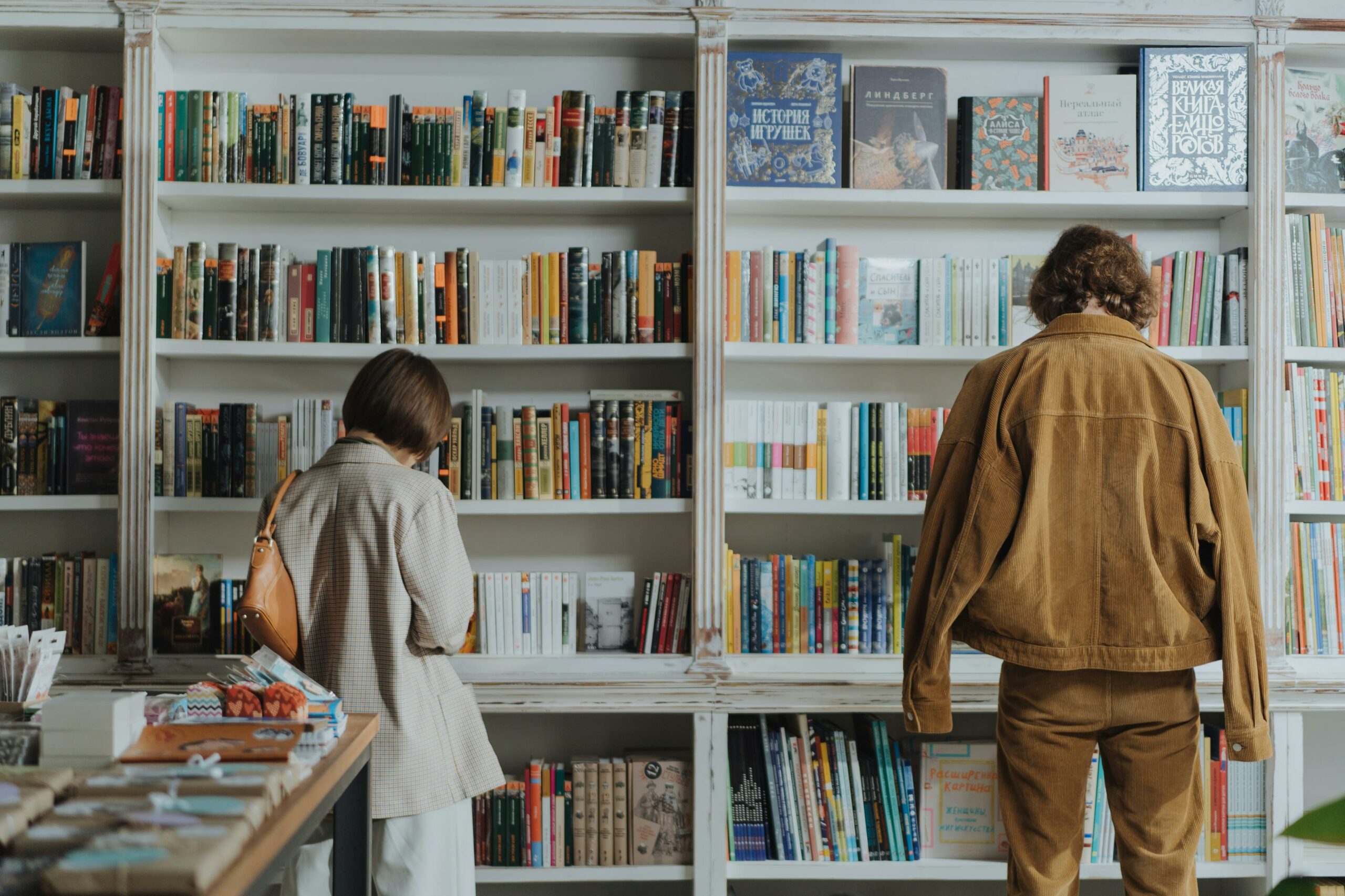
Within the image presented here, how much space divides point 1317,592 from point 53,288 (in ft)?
10.9

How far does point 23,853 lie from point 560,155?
6.58ft

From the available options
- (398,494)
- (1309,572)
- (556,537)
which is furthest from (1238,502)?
(556,537)

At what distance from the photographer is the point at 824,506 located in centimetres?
243

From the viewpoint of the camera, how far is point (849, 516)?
2.68 m

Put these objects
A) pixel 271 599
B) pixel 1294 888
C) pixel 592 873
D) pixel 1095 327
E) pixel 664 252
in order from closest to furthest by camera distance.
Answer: pixel 1294 888 < pixel 271 599 < pixel 1095 327 < pixel 592 873 < pixel 664 252

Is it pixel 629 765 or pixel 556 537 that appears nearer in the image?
pixel 629 765

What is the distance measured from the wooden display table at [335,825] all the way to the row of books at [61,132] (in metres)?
1.78

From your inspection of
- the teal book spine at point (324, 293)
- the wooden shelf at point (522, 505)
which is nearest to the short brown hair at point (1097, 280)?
the wooden shelf at point (522, 505)

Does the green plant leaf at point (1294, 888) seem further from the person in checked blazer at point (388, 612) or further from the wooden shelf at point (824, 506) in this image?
the wooden shelf at point (824, 506)

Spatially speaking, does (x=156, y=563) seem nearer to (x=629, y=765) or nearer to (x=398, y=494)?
(x=398, y=494)

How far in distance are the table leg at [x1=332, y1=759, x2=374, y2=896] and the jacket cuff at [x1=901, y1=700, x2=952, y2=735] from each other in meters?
0.94

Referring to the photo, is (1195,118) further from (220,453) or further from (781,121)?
(220,453)

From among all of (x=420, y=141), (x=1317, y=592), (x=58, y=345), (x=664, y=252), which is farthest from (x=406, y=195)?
(x=1317, y=592)

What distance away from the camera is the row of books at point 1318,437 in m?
2.47
